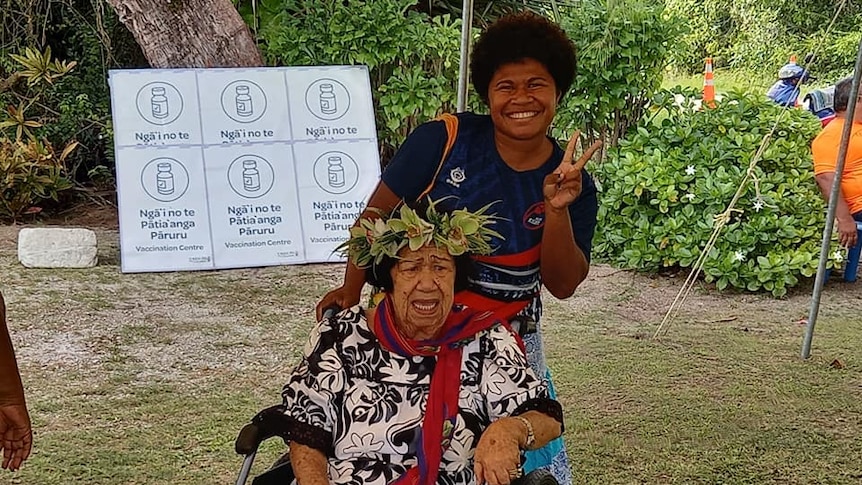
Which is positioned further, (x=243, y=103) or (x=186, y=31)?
(x=186, y=31)

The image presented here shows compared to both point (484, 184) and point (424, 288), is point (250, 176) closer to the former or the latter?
point (484, 184)

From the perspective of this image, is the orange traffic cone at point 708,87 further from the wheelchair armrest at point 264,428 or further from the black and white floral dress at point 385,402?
the wheelchair armrest at point 264,428

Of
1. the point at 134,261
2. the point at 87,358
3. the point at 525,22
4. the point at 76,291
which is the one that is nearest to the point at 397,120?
the point at 134,261

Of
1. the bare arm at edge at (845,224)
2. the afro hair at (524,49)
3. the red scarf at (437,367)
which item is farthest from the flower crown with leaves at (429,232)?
the bare arm at edge at (845,224)

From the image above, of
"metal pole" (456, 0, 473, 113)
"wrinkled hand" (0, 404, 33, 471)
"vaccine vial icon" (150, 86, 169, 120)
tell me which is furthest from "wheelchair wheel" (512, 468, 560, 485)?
"vaccine vial icon" (150, 86, 169, 120)

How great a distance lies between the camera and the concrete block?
5.45 metres

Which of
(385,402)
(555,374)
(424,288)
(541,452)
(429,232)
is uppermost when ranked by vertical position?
(429,232)

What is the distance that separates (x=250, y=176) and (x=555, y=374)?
257 cm

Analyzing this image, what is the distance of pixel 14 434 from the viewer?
1806mm

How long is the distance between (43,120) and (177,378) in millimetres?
3967

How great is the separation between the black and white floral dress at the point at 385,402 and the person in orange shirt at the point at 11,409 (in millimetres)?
522

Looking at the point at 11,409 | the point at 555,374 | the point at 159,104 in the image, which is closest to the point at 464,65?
the point at 11,409

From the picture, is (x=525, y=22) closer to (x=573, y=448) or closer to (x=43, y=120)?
(x=573, y=448)

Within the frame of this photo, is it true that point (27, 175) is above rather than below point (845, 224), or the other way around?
above
